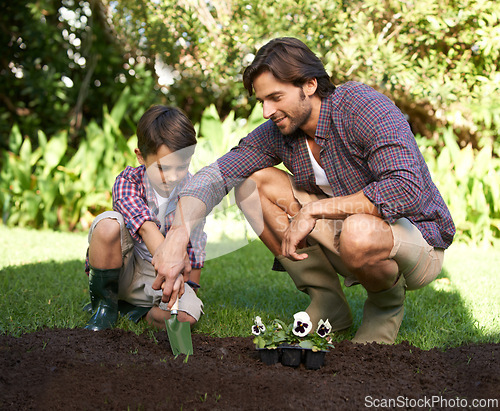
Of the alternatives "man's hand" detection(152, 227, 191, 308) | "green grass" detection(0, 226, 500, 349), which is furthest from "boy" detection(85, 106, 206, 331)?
"man's hand" detection(152, 227, 191, 308)

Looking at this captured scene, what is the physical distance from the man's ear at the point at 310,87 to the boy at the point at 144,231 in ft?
1.91

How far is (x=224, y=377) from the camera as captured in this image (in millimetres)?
1691

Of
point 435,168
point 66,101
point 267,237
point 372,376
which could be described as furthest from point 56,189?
point 372,376

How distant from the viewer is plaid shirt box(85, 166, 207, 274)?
7.53ft

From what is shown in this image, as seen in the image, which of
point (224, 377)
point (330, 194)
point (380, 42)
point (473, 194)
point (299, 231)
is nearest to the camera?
point (224, 377)

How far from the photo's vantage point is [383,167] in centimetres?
198

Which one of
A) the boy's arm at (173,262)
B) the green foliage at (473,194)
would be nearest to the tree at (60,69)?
the green foliage at (473,194)

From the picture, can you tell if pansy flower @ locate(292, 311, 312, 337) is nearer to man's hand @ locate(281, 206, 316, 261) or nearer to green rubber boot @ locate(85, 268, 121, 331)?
man's hand @ locate(281, 206, 316, 261)

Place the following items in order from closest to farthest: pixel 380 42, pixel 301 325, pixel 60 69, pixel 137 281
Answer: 1. pixel 301 325
2. pixel 137 281
3. pixel 380 42
4. pixel 60 69

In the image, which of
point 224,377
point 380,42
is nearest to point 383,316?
point 224,377

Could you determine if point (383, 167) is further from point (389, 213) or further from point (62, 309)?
point (62, 309)

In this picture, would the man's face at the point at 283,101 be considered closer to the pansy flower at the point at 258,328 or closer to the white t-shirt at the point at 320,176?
the white t-shirt at the point at 320,176

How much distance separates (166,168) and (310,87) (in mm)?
711

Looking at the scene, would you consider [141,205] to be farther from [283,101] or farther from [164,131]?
Result: [283,101]
